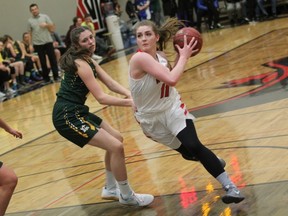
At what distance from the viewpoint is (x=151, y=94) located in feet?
16.5

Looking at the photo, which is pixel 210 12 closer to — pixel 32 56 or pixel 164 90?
pixel 32 56

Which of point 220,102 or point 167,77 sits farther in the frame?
point 220,102

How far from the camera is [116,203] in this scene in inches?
226

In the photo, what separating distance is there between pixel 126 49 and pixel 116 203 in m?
14.8

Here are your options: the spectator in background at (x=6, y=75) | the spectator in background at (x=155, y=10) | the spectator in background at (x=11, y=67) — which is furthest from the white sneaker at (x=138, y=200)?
the spectator in background at (x=155, y=10)

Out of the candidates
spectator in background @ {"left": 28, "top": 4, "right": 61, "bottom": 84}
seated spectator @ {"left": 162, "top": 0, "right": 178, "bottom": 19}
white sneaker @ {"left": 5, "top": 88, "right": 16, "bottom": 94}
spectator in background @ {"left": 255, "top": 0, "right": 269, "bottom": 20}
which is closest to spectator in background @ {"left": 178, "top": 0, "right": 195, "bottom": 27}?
seated spectator @ {"left": 162, "top": 0, "right": 178, "bottom": 19}

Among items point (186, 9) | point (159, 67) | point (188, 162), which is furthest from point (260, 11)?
point (159, 67)

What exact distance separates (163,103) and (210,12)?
626 inches

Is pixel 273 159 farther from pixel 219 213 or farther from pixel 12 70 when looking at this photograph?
pixel 12 70

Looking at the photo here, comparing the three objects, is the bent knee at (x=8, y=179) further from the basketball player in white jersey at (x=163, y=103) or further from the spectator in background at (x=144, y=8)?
the spectator in background at (x=144, y=8)

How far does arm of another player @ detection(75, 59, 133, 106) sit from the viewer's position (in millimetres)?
5242

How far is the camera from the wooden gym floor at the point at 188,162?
17.4 feet

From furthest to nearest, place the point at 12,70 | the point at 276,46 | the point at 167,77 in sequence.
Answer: the point at 12,70, the point at 276,46, the point at 167,77

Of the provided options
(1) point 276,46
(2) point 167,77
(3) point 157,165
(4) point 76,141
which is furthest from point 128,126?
(1) point 276,46
